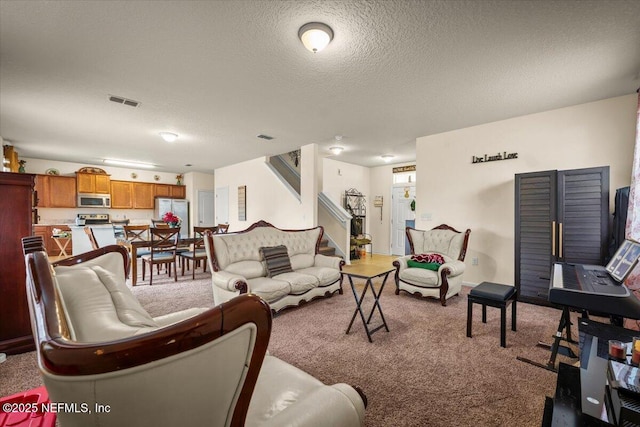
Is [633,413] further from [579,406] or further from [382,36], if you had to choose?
[382,36]

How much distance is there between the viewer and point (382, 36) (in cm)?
226

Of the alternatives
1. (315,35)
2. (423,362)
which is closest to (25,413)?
(423,362)

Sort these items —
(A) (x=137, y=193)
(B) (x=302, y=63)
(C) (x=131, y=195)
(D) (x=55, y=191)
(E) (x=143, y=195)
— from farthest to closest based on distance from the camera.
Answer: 1. (E) (x=143, y=195)
2. (A) (x=137, y=193)
3. (C) (x=131, y=195)
4. (D) (x=55, y=191)
5. (B) (x=302, y=63)

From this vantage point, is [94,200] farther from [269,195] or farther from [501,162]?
[501,162]

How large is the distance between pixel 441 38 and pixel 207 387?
283cm

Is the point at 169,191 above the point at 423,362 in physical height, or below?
above

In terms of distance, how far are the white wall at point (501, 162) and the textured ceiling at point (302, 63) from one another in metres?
0.23

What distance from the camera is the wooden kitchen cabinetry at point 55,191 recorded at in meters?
6.94

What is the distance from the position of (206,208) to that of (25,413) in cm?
884

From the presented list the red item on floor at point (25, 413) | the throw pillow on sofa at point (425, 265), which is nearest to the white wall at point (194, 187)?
the throw pillow on sofa at point (425, 265)

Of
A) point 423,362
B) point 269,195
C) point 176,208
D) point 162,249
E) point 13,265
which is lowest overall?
point 423,362

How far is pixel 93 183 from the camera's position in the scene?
7.58 meters

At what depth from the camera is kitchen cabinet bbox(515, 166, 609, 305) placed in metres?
3.20

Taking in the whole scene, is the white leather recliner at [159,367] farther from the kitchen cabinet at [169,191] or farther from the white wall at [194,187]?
the kitchen cabinet at [169,191]
